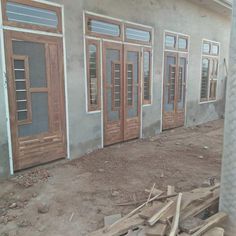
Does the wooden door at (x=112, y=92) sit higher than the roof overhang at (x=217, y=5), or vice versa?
the roof overhang at (x=217, y=5)

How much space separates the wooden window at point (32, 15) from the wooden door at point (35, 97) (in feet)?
0.43

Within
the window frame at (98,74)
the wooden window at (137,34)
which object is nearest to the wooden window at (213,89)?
the wooden window at (137,34)

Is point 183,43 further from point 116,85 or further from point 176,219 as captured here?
point 176,219

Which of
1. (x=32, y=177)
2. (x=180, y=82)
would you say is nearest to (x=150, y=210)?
(x=32, y=177)

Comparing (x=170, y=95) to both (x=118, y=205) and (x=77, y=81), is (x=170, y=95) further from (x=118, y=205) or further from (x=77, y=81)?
(x=118, y=205)

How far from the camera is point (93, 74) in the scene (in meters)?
4.28

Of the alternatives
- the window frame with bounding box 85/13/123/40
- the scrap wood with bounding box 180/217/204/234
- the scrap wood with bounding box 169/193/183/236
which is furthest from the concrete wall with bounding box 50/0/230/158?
the scrap wood with bounding box 180/217/204/234

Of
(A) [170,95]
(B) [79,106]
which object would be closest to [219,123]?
(A) [170,95]

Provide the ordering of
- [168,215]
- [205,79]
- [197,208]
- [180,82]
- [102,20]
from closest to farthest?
[168,215], [197,208], [102,20], [180,82], [205,79]

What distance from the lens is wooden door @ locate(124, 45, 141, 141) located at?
4.92m

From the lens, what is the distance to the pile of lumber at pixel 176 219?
170cm

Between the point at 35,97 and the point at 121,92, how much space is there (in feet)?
6.09

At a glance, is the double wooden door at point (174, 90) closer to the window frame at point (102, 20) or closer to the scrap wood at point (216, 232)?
the window frame at point (102, 20)

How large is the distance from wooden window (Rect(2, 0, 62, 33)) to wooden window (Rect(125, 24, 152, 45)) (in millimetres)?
1584
